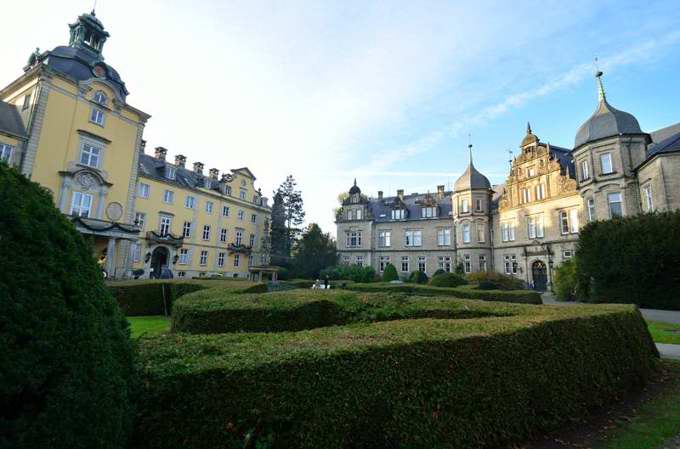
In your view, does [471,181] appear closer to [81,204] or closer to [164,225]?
[164,225]

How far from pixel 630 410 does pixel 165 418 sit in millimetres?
6731

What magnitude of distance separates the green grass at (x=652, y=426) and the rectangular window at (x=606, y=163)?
23.5 meters

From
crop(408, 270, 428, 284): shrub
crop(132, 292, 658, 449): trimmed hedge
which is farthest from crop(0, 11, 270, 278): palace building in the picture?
crop(408, 270, 428, 284): shrub

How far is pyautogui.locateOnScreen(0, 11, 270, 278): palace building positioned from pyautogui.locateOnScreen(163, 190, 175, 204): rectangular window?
0.11 metres

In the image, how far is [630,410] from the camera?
5059 mm

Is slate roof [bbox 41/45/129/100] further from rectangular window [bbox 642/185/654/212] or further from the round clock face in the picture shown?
rectangular window [bbox 642/185/654/212]

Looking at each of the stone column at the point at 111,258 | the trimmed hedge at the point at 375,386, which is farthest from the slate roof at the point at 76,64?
the trimmed hedge at the point at 375,386

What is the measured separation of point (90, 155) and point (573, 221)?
41578mm

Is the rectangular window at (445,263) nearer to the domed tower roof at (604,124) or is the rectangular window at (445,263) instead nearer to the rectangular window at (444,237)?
the rectangular window at (444,237)

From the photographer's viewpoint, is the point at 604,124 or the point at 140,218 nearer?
the point at 604,124

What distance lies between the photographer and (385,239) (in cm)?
4366

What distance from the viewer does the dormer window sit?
2515cm

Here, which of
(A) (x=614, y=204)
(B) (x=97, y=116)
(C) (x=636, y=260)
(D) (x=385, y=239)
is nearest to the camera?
(C) (x=636, y=260)

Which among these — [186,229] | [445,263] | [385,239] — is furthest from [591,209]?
[186,229]
